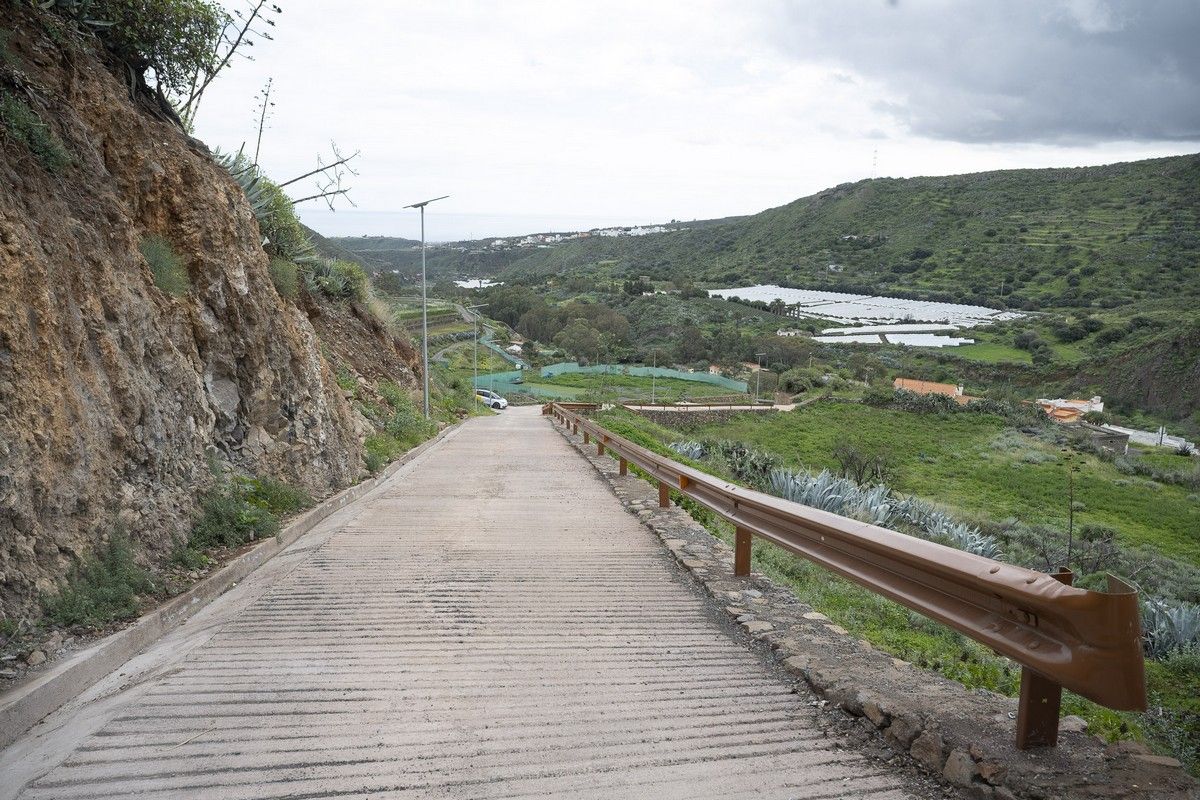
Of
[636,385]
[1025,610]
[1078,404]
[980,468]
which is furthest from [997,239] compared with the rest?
[1025,610]

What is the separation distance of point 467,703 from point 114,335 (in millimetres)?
4674

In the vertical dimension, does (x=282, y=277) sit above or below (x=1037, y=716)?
above

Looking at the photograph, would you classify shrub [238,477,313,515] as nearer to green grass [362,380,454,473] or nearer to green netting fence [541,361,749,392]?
green grass [362,380,454,473]

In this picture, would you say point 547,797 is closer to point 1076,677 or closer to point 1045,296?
point 1076,677

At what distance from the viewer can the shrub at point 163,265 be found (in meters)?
7.71

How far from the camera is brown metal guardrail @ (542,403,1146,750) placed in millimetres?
2480

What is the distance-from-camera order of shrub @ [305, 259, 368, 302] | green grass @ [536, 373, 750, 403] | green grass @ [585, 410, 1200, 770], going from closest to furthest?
green grass @ [585, 410, 1200, 770] → shrub @ [305, 259, 368, 302] → green grass @ [536, 373, 750, 403]

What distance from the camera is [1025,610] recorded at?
9.31ft

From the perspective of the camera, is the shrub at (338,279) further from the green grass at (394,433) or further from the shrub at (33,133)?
the shrub at (33,133)

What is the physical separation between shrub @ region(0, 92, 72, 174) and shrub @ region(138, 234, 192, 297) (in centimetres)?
128

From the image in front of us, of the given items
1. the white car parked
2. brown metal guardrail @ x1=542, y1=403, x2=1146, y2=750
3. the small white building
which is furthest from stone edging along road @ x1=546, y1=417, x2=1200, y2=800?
the small white building

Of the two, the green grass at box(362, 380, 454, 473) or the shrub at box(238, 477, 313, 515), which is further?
the green grass at box(362, 380, 454, 473)

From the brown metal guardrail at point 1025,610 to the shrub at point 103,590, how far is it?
440 cm

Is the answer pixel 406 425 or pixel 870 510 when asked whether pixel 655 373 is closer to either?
pixel 406 425
